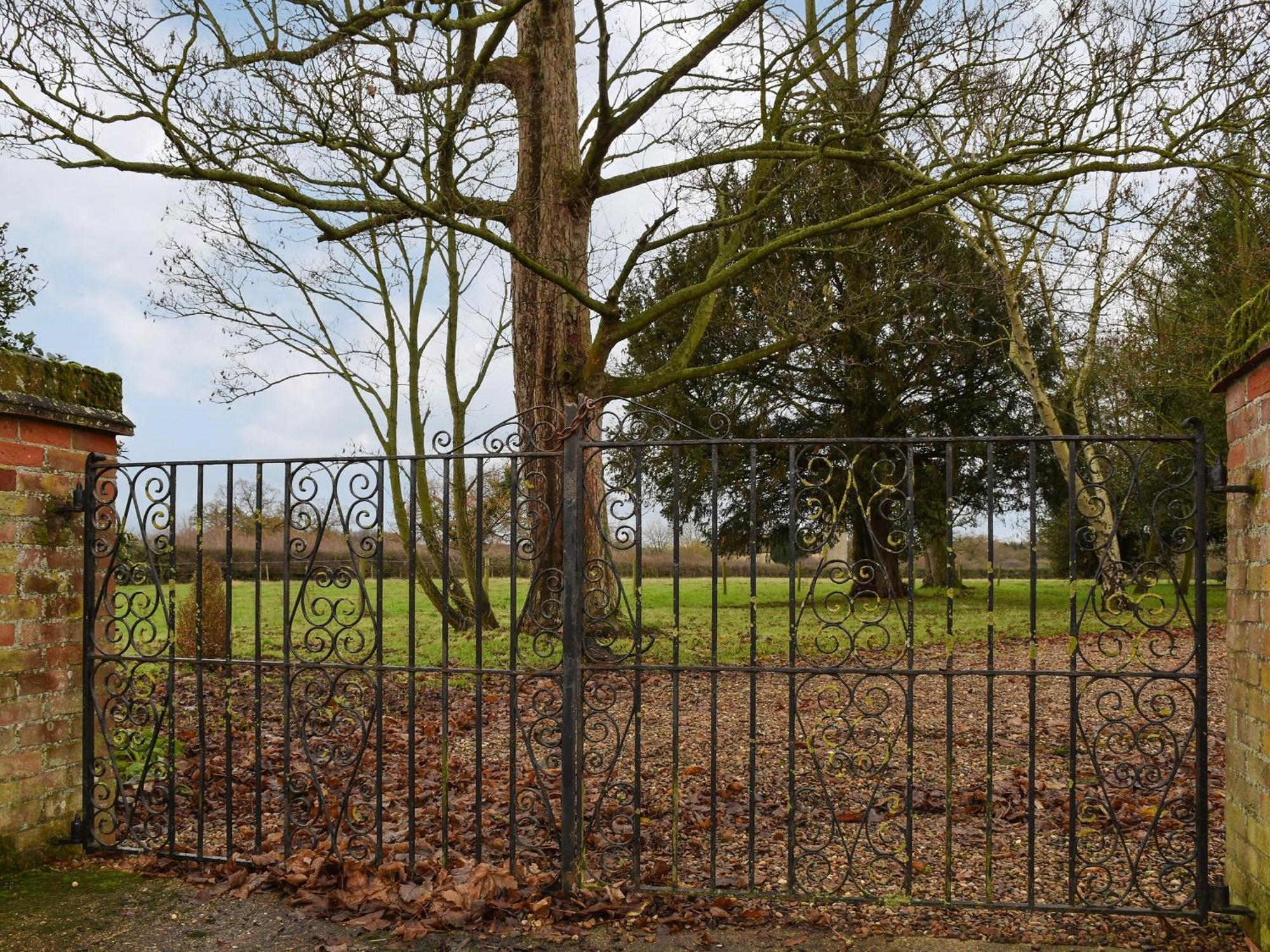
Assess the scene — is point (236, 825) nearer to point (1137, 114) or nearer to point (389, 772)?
point (389, 772)

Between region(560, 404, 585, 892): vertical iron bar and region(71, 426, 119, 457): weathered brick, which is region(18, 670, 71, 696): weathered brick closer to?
region(71, 426, 119, 457): weathered brick

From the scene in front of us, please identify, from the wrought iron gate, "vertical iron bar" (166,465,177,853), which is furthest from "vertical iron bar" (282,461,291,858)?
"vertical iron bar" (166,465,177,853)

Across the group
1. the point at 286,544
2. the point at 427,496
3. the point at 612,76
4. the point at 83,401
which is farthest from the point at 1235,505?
the point at 427,496

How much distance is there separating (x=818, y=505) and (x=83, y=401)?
144 inches

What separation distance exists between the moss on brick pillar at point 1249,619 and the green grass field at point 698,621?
4.97ft

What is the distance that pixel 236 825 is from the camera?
546 centimetres

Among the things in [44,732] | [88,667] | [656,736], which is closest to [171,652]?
[88,667]

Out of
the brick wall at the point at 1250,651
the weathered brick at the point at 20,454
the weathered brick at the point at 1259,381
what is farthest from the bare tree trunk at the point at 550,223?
the weathered brick at the point at 1259,381

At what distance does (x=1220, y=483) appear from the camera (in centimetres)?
380

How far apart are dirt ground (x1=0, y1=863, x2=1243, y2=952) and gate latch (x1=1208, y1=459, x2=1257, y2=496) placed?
1840mm

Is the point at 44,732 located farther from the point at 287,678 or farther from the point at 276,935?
the point at 276,935

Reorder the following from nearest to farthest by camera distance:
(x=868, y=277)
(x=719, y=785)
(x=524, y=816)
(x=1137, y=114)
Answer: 1. (x=524, y=816)
2. (x=719, y=785)
3. (x=1137, y=114)
4. (x=868, y=277)

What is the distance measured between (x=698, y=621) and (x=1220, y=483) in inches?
445

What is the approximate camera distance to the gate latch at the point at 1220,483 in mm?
3680
